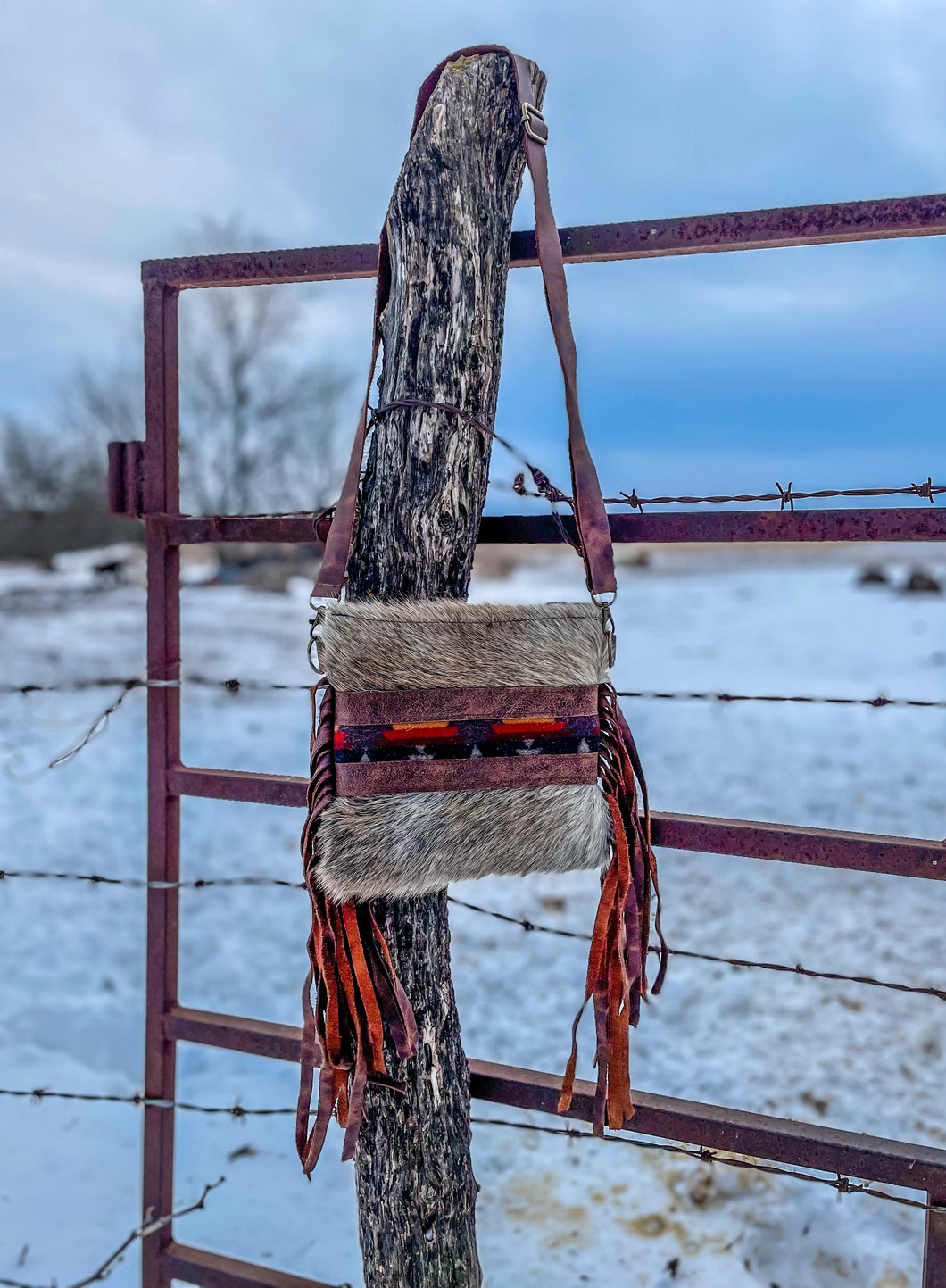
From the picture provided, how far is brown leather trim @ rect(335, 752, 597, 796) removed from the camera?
54.4 inches

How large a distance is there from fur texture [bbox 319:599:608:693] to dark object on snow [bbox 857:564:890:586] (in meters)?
16.8

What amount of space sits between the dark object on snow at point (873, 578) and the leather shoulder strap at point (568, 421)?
16.7 m

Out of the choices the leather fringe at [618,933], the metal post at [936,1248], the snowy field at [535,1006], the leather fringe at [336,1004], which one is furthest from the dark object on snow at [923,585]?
the leather fringe at [336,1004]

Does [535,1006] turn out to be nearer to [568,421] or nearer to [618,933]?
[618,933]

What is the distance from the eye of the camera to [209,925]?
358cm

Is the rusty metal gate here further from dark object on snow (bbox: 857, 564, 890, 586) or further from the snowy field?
dark object on snow (bbox: 857, 564, 890, 586)

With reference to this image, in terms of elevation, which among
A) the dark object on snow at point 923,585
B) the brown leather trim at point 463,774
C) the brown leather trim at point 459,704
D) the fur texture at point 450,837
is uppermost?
the dark object on snow at point 923,585

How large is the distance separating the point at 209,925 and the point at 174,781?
1.93m

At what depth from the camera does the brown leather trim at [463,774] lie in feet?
4.53

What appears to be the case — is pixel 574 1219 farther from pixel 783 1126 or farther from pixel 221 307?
pixel 221 307

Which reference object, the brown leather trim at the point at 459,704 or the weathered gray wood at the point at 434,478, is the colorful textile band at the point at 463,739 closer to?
the brown leather trim at the point at 459,704

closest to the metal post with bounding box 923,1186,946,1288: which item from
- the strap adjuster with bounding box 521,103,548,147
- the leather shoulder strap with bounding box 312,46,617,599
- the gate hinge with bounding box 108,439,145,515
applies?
the leather shoulder strap with bounding box 312,46,617,599

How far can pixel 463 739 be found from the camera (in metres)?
1.41

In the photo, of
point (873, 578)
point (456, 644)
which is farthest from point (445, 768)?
point (873, 578)
